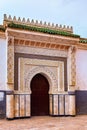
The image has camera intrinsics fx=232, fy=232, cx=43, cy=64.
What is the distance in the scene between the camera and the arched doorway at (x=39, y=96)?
8.34 m

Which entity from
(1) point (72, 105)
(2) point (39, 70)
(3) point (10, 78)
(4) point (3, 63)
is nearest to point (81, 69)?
(1) point (72, 105)

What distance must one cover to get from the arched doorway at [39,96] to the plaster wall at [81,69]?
1.24 m

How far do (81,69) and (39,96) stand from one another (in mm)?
1934

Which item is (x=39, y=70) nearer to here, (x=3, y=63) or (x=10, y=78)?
(x=10, y=78)

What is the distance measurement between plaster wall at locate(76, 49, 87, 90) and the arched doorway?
1245 millimetres

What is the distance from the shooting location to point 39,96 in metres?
8.45

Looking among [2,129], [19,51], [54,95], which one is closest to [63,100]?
[54,95]

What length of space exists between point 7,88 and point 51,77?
68.8 inches

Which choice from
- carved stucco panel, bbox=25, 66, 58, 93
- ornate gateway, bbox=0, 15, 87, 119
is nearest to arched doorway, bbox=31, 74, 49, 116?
ornate gateway, bbox=0, 15, 87, 119

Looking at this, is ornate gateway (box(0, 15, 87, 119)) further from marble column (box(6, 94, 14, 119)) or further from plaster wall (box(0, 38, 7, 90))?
plaster wall (box(0, 38, 7, 90))

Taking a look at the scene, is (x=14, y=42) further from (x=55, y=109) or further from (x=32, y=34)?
(x=55, y=109)

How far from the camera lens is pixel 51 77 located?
8.31m

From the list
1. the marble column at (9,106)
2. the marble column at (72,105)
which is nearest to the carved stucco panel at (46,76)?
the marble column at (72,105)

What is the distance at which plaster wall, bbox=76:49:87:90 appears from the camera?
8.81m
